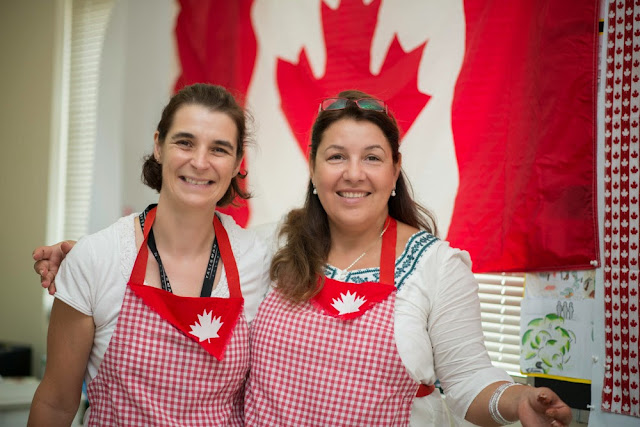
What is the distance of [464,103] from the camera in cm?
227

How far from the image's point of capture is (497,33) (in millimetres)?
2182

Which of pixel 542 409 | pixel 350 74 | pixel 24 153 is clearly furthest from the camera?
pixel 24 153

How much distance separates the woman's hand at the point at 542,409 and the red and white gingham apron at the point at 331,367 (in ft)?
1.04

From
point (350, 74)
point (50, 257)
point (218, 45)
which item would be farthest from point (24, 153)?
point (50, 257)

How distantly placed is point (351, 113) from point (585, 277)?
964 mm

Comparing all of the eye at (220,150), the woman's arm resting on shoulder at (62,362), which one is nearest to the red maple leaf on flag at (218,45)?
the eye at (220,150)

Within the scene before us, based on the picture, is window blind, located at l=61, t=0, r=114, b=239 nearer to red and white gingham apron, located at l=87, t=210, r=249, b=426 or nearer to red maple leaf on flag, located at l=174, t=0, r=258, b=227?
red maple leaf on flag, located at l=174, t=0, r=258, b=227

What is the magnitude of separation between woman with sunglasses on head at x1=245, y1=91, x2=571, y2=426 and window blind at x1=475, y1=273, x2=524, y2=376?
71cm

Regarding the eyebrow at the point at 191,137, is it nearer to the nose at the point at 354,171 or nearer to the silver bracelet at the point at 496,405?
the nose at the point at 354,171

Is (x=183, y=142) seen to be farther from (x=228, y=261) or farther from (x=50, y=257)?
(x=50, y=257)

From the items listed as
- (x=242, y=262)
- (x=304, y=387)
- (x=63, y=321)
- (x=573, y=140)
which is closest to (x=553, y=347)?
(x=573, y=140)

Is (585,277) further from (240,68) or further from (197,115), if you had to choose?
(240,68)

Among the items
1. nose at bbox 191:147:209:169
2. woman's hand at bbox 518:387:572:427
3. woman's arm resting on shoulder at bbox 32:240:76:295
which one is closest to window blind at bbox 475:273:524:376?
woman's hand at bbox 518:387:572:427

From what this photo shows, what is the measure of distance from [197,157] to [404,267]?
63 cm
